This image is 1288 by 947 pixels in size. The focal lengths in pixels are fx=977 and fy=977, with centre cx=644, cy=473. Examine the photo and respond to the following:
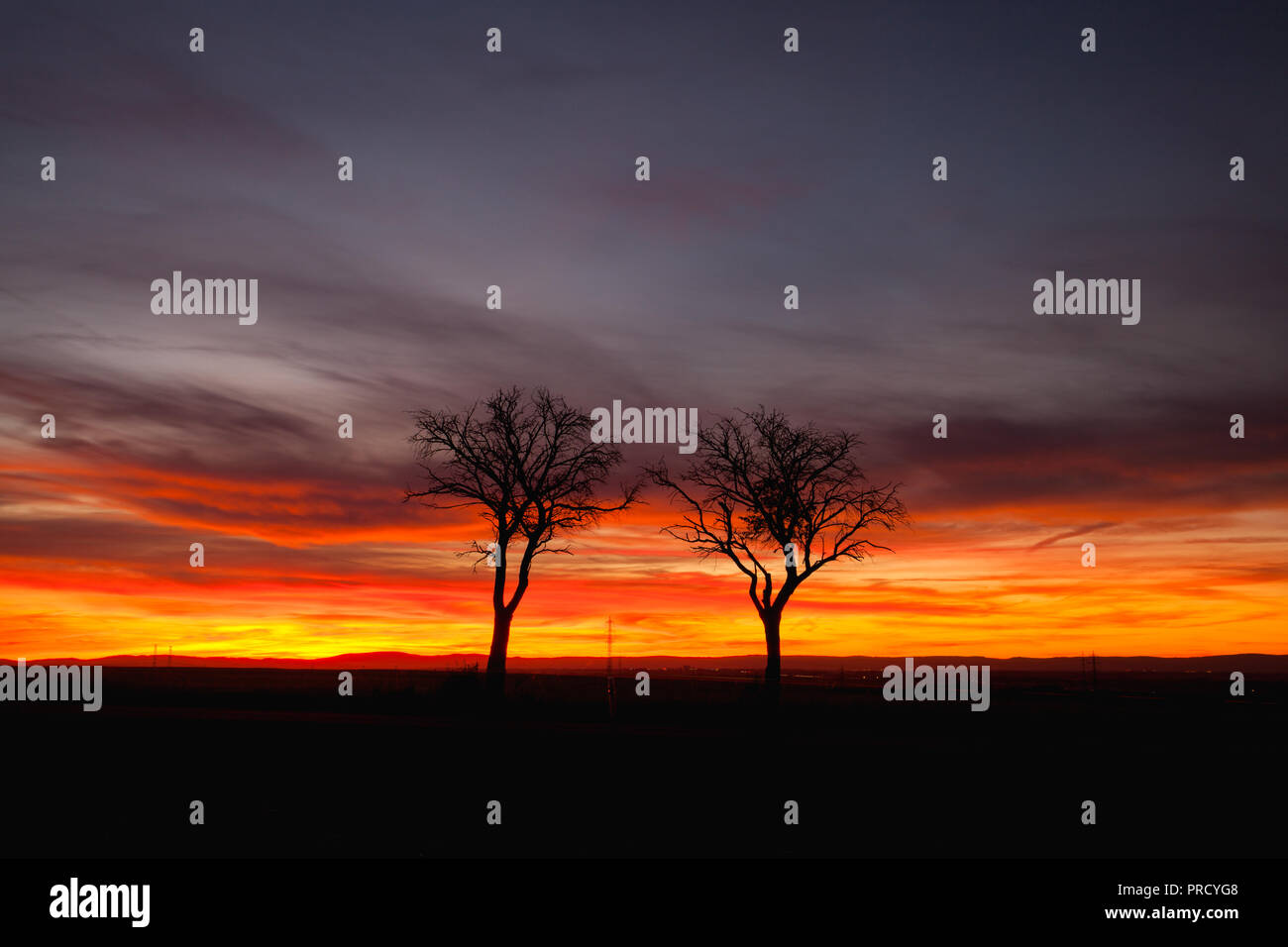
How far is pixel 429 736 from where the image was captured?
27.0 metres

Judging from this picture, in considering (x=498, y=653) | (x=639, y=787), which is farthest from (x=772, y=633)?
(x=639, y=787)

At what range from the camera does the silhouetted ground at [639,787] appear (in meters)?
13.4

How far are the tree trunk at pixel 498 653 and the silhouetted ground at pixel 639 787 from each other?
9.24 metres

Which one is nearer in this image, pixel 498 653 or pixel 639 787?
pixel 639 787

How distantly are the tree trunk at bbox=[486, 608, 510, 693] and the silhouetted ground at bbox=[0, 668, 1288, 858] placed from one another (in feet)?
30.3

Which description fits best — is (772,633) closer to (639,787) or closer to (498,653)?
(498,653)

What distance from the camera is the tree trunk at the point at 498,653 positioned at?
4284 cm

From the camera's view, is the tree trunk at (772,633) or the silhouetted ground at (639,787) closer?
the silhouetted ground at (639,787)

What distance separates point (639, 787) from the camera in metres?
17.3

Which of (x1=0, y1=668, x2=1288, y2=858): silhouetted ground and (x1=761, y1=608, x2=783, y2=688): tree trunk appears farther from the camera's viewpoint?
(x1=761, y1=608, x2=783, y2=688): tree trunk

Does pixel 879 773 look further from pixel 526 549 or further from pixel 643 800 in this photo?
pixel 526 549

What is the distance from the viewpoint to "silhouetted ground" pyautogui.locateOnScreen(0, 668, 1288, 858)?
13383 millimetres

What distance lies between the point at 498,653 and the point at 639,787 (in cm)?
2762
